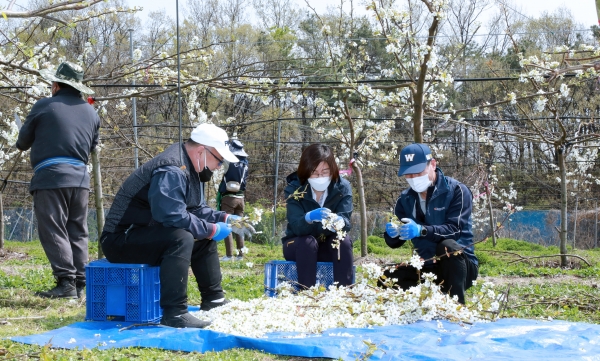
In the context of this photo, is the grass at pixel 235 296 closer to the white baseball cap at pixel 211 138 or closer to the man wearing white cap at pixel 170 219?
the man wearing white cap at pixel 170 219

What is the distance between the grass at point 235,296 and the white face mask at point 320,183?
1425mm

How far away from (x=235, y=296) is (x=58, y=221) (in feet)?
5.98

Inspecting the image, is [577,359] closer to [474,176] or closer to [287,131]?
[474,176]

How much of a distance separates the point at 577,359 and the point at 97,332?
9.14ft

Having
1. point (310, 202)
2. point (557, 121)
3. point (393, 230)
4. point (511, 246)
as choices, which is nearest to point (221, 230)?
point (310, 202)

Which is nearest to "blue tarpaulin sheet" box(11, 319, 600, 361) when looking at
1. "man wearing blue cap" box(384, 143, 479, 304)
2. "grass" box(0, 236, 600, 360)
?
"grass" box(0, 236, 600, 360)

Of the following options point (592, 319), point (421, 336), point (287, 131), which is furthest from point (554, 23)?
point (421, 336)

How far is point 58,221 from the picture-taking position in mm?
5492

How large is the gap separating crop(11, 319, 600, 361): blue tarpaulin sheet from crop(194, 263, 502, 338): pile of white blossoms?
0.17 metres

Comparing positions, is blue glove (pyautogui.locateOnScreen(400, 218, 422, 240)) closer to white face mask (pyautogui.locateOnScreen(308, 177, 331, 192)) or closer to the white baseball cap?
white face mask (pyautogui.locateOnScreen(308, 177, 331, 192))

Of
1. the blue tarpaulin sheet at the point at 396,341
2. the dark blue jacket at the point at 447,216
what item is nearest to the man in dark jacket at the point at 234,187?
the dark blue jacket at the point at 447,216

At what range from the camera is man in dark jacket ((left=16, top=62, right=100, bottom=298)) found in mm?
5438

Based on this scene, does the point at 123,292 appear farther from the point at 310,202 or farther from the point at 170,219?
the point at 310,202

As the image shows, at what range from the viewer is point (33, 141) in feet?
18.3
